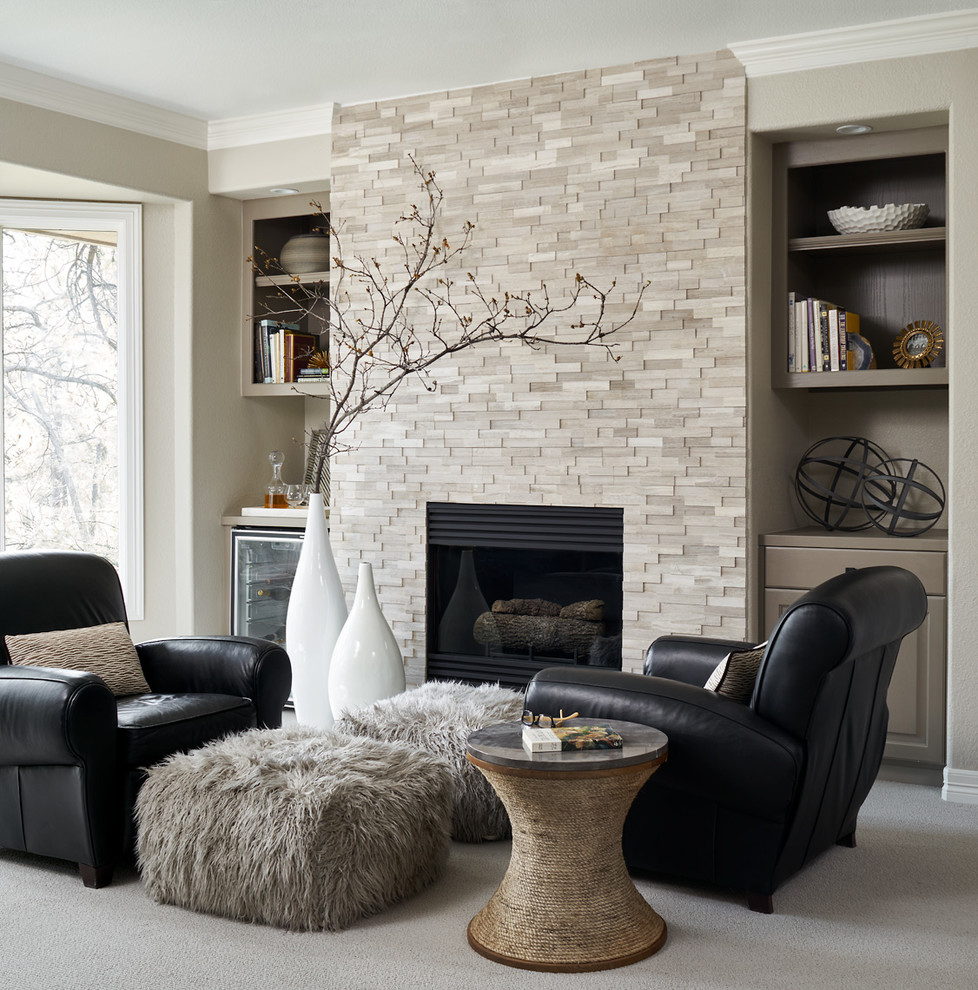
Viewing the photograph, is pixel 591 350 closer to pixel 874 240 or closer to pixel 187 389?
pixel 874 240

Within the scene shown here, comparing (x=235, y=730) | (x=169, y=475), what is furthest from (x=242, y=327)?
(x=235, y=730)

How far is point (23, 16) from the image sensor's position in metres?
3.84

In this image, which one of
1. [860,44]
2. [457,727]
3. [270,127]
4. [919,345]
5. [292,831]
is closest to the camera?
[292,831]

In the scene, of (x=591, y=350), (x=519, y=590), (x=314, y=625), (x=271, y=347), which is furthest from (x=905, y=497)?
(x=271, y=347)

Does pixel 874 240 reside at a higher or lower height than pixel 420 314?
higher

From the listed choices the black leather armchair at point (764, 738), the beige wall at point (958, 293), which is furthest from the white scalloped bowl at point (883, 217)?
the black leather armchair at point (764, 738)

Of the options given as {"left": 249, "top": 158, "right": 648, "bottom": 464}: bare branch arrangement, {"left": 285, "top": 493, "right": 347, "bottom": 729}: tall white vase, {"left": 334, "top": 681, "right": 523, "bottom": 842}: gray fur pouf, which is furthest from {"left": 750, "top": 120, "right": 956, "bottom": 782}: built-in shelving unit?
{"left": 285, "top": 493, "right": 347, "bottom": 729}: tall white vase

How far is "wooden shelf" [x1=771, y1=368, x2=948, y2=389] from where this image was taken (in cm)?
405

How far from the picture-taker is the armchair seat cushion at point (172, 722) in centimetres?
303

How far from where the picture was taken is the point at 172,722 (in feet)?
10.3

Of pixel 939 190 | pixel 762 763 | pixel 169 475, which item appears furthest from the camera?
pixel 169 475

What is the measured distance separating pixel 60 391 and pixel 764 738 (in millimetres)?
3746

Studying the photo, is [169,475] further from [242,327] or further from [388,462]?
[388,462]

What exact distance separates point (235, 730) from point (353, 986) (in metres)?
1.18
